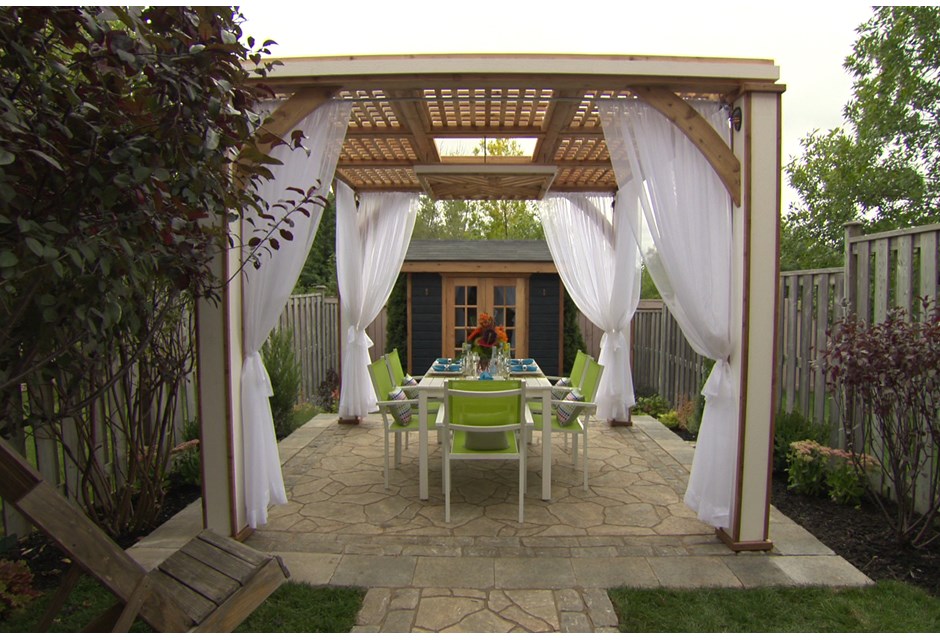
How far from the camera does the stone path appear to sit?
243 centimetres

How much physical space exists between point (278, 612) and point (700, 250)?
2.90m

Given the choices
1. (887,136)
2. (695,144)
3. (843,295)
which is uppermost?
(887,136)

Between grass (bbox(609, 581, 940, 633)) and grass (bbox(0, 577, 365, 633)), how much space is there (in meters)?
1.24

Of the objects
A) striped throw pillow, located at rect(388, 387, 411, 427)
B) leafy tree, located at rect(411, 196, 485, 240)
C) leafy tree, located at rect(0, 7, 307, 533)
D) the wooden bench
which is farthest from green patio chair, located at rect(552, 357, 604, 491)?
leafy tree, located at rect(411, 196, 485, 240)

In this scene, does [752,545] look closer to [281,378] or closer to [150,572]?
[150,572]

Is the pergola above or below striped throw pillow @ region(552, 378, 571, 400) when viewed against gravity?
above

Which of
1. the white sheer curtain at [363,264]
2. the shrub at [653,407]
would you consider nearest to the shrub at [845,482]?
the shrub at [653,407]

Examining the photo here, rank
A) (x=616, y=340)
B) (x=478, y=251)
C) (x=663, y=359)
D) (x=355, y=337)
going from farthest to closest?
1. (x=478, y=251)
2. (x=663, y=359)
3. (x=355, y=337)
4. (x=616, y=340)

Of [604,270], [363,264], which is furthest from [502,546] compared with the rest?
[363,264]

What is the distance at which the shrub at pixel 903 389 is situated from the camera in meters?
2.76

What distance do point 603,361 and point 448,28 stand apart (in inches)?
149

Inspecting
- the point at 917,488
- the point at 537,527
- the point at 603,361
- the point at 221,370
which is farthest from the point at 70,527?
the point at 603,361

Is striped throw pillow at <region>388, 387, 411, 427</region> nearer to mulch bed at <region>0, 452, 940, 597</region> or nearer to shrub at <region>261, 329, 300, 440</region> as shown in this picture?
mulch bed at <region>0, 452, 940, 597</region>

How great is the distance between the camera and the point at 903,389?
9.47 ft
